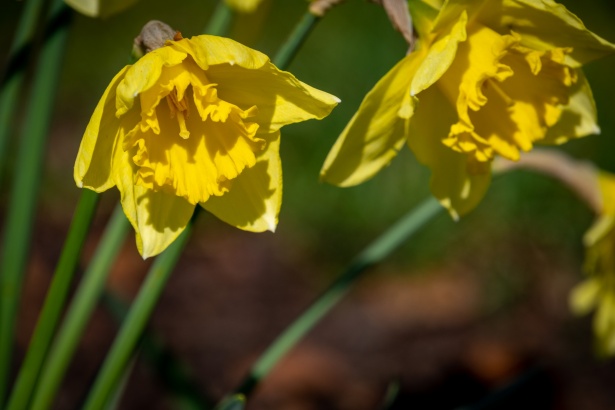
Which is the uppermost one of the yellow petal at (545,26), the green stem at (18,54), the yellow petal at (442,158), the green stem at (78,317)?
the yellow petal at (545,26)

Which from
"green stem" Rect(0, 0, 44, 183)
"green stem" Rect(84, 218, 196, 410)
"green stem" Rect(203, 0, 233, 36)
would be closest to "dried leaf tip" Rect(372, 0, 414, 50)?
"green stem" Rect(203, 0, 233, 36)

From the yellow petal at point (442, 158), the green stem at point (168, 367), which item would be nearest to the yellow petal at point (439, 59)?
the yellow petal at point (442, 158)

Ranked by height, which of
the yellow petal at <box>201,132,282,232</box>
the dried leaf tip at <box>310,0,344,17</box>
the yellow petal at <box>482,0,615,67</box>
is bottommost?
the yellow petal at <box>201,132,282,232</box>

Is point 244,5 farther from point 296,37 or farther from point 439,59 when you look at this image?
point 439,59

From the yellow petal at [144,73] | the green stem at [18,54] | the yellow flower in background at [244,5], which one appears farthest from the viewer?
the green stem at [18,54]

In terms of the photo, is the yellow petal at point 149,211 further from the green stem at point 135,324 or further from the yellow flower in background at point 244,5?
the yellow flower in background at point 244,5

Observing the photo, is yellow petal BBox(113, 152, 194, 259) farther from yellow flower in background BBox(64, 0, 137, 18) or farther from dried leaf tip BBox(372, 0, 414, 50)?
dried leaf tip BBox(372, 0, 414, 50)

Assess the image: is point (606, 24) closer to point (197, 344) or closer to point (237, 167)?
point (197, 344)
